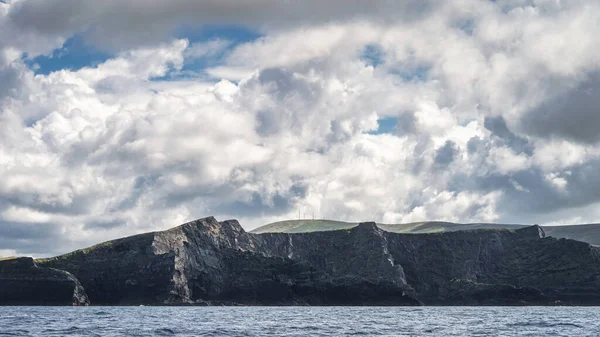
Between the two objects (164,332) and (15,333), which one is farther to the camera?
(164,332)

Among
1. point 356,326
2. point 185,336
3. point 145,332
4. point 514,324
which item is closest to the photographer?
point 185,336

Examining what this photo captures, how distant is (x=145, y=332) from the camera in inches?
3366

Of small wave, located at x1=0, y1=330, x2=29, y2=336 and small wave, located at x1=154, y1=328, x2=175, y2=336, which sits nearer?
small wave, located at x1=0, y1=330, x2=29, y2=336

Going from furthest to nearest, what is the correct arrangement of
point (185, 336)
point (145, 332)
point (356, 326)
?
1. point (356, 326)
2. point (145, 332)
3. point (185, 336)

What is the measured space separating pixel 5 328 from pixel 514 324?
71.4 meters

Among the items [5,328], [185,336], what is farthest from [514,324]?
[5,328]

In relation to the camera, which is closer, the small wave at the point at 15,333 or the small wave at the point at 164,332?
the small wave at the point at 15,333

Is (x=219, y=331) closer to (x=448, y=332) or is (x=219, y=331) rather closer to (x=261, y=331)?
(x=261, y=331)

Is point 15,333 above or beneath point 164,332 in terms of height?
above

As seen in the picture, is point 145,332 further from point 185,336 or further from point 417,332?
point 417,332

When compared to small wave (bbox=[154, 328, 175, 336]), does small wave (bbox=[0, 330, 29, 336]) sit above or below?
above

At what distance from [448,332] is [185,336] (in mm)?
32178

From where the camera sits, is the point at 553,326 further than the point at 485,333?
Yes

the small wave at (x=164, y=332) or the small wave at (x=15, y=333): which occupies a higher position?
the small wave at (x=15, y=333)
